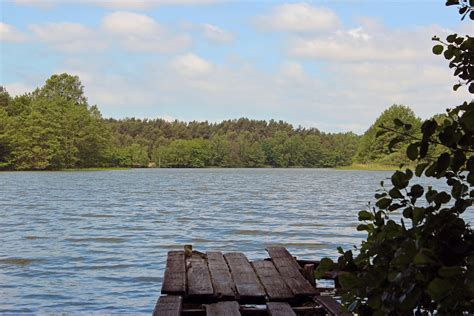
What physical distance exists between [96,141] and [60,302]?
8402 centimetres

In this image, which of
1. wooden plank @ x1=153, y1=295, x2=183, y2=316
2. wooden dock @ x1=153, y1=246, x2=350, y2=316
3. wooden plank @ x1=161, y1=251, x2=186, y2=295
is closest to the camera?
wooden plank @ x1=153, y1=295, x2=183, y2=316

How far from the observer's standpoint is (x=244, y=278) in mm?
6125

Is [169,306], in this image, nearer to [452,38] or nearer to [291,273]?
[291,273]

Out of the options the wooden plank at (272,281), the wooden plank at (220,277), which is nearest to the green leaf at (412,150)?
the wooden plank at (272,281)

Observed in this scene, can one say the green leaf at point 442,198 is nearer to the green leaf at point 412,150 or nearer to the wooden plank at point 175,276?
the green leaf at point 412,150

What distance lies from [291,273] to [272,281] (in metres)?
0.41

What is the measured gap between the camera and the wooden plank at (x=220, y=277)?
554cm

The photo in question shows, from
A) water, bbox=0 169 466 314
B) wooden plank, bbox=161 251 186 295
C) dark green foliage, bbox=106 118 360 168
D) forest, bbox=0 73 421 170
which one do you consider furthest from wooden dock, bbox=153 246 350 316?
dark green foliage, bbox=106 118 360 168

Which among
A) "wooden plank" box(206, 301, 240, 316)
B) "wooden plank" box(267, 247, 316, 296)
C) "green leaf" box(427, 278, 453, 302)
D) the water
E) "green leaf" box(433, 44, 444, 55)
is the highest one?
"green leaf" box(433, 44, 444, 55)

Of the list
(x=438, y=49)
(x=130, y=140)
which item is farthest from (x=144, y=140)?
(x=438, y=49)

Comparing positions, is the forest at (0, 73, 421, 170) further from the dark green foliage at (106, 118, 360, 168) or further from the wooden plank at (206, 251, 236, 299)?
the wooden plank at (206, 251, 236, 299)

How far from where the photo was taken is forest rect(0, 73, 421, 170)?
79.5m

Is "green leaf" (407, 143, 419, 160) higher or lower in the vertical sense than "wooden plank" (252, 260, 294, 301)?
higher

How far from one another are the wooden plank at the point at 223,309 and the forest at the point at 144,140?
5138 cm
